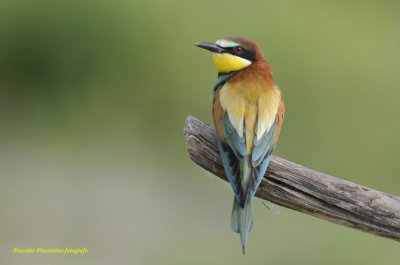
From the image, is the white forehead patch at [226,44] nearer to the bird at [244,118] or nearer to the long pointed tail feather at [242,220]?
the bird at [244,118]

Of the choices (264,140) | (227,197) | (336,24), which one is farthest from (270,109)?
(336,24)

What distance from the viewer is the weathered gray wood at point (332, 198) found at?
2.09 meters

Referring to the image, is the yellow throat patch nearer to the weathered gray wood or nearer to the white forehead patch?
the white forehead patch

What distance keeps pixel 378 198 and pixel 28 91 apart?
11.1 feet

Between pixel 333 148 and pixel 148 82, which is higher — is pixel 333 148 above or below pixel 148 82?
below

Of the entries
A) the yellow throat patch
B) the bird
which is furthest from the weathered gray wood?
the yellow throat patch

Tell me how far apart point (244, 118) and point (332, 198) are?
0.42 meters

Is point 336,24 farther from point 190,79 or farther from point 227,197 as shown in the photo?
point 227,197

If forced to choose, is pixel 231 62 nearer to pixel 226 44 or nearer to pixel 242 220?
pixel 226 44

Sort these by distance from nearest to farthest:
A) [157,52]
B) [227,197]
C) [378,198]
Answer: [378,198] → [227,197] → [157,52]

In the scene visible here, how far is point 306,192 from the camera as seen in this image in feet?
7.00

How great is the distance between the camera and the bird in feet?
7.20

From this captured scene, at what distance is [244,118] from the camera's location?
7.58 feet

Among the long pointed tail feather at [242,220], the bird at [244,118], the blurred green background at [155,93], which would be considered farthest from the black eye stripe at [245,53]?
the blurred green background at [155,93]
